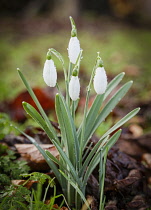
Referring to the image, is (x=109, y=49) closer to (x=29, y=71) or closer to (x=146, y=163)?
(x=29, y=71)

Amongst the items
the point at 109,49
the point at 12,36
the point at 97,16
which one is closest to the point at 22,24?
the point at 12,36

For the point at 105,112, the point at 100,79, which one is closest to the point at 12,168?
the point at 105,112

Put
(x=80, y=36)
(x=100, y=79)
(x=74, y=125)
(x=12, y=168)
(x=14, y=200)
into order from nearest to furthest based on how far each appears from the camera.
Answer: (x=100, y=79), (x=14, y=200), (x=74, y=125), (x=12, y=168), (x=80, y=36)

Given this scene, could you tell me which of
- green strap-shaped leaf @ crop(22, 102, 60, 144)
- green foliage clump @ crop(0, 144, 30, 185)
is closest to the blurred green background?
green foliage clump @ crop(0, 144, 30, 185)

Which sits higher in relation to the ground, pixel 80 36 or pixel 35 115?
pixel 80 36

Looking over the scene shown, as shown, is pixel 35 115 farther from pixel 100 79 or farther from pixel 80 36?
pixel 80 36

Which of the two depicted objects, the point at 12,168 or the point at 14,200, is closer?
the point at 14,200

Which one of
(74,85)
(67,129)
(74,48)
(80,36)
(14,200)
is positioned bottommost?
(14,200)
